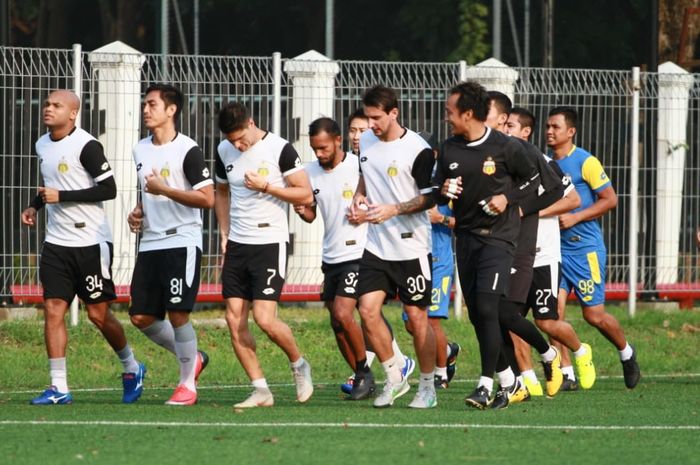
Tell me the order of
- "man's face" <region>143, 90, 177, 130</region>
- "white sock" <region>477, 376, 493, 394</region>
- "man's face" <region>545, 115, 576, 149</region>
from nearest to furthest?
1. "white sock" <region>477, 376, 493, 394</region>
2. "man's face" <region>143, 90, 177, 130</region>
3. "man's face" <region>545, 115, 576, 149</region>

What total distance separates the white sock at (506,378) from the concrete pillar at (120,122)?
645 cm

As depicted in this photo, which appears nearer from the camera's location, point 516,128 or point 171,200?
point 171,200

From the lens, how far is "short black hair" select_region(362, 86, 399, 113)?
1149 cm

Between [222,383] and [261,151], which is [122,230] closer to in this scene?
[222,383]

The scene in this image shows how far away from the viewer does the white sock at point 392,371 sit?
11.7m

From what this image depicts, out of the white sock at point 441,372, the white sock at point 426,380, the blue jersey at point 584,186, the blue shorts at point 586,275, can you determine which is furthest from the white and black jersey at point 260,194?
the blue shorts at point 586,275

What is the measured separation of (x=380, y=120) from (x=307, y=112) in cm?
652

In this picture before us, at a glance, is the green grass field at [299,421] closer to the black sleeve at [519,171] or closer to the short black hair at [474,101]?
the black sleeve at [519,171]

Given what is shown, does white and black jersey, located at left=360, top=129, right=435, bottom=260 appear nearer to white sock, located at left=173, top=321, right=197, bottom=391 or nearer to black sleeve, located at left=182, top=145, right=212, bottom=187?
black sleeve, located at left=182, top=145, right=212, bottom=187

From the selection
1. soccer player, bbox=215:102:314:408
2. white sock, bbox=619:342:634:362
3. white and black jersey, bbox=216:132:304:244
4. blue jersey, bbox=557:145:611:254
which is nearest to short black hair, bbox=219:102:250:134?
soccer player, bbox=215:102:314:408

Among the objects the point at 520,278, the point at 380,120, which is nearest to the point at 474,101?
the point at 380,120

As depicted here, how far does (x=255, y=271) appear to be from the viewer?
1173 centimetres

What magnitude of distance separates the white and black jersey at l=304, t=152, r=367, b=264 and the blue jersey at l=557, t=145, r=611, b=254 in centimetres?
198

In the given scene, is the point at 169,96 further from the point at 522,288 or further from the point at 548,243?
the point at 548,243
